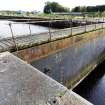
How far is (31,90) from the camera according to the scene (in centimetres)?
291

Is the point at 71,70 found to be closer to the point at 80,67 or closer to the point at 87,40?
the point at 80,67

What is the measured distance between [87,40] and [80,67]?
1936 mm

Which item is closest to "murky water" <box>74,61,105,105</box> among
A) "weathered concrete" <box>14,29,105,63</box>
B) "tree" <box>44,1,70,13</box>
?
"weathered concrete" <box>14,29,105,63</box>

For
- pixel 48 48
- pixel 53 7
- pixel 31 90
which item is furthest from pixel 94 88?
pixel 53 7

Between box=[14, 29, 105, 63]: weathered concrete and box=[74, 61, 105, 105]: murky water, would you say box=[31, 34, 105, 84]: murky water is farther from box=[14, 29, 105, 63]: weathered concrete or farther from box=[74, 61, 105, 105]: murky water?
box=[74, 61, 105, 105]: murky water

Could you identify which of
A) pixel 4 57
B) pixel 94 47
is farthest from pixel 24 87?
pixel 94 47

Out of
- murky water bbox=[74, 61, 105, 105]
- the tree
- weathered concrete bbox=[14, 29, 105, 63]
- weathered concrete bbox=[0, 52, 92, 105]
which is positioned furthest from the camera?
the tree

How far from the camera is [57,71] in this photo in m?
8.39

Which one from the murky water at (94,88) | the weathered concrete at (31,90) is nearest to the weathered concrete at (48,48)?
the weathered concrete at (31,90)

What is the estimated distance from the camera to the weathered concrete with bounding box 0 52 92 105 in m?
2.59

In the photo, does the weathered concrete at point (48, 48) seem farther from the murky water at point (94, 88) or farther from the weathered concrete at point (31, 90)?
the murky water at point (94, 88)

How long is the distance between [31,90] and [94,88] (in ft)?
28.4

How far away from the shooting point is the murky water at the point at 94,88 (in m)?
9.59

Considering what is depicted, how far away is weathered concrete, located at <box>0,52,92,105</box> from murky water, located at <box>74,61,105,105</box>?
6877mm
